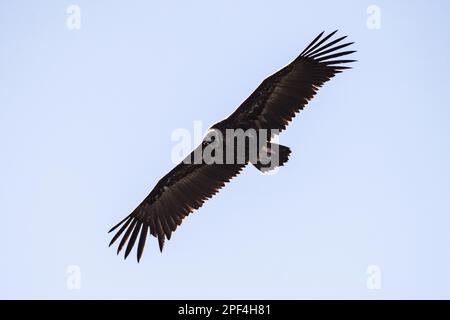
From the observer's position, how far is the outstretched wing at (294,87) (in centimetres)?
1284

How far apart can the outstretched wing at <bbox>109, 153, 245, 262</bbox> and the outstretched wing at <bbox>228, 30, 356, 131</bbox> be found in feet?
4.06

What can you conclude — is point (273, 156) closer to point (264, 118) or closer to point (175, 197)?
point (264, 118)

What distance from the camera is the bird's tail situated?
12.5m

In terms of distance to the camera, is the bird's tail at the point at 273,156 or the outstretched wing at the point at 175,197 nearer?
the bird's tail at the point at 273,156

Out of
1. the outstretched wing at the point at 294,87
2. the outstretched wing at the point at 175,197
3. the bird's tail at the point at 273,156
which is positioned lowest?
the outstretched wing at the point at 175,197

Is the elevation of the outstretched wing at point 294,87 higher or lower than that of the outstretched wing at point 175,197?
higher

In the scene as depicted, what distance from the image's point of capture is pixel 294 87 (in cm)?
1291

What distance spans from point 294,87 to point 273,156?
1439 mm

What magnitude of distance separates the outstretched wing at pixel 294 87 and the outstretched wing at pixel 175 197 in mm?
1239

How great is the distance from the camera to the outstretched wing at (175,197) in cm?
1318

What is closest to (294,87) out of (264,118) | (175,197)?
(264,118)

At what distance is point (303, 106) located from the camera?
12969 mm

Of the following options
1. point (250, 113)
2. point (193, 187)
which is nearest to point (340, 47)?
point (250, 113)
